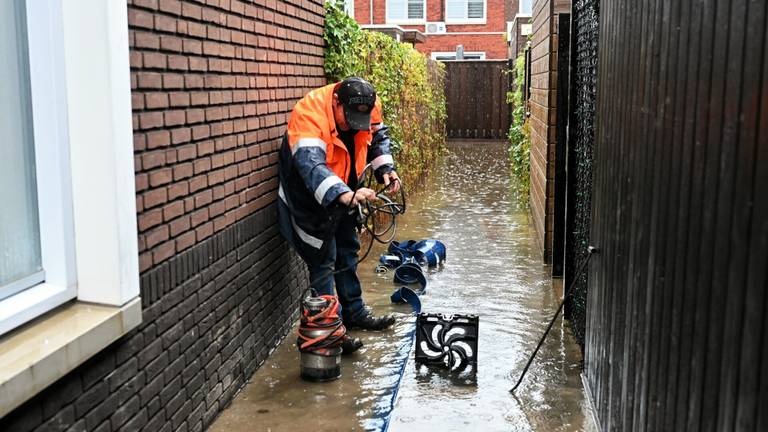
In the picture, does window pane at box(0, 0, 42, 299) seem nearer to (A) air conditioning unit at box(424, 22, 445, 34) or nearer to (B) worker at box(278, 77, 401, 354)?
(B) worker at box(278, 77, 401, 354)

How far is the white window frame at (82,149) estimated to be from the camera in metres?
3.26

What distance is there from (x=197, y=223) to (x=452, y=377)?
6.50ft

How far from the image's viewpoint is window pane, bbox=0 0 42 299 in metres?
3.02

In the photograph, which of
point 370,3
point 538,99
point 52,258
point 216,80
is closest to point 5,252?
point 52,258

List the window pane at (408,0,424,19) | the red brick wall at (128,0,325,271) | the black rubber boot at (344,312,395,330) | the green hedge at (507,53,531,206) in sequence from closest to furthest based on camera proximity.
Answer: the red brick wall at (128,0,325,271) → the black rubber boot at (344,312,395,330) → the green hedge at (507,53,531,206) → the window pane at (408,0,424,19)

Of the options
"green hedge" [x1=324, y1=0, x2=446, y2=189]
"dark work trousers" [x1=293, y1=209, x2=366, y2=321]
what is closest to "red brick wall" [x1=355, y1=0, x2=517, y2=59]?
"green hedge" [x1=324, y1=0, x2=446, y2=189]

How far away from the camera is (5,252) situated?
10.1 ft

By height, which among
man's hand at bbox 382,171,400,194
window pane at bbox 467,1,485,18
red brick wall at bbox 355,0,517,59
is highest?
window pane at bbox 467,1,485,18

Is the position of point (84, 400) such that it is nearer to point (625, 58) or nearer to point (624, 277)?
point (624, 277)

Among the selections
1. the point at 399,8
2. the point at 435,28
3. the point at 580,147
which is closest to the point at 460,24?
the point at 435,28

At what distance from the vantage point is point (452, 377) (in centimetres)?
531

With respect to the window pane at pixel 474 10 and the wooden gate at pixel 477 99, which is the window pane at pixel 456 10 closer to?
the window pane at pixel 474 10

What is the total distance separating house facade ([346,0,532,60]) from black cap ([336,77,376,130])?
32802 millimetres

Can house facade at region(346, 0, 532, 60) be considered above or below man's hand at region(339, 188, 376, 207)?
above
